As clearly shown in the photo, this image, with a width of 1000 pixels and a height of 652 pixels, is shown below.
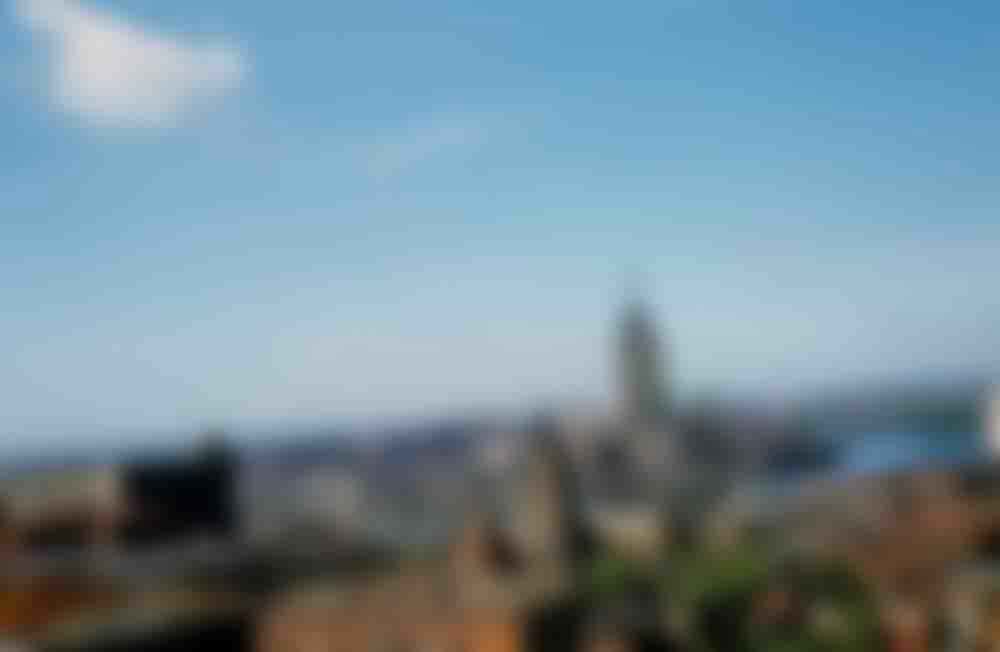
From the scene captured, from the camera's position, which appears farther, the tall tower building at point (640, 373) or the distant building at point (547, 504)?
the tall tower building at point (640, 373)

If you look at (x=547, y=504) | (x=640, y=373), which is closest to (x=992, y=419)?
(x=640, y=373)

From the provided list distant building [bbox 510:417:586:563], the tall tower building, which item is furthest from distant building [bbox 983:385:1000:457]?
distant building [bbox 510:417:586:563]

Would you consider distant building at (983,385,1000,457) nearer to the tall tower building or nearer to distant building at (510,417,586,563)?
the tall tower building

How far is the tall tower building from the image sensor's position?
1980cm

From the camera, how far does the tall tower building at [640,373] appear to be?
19.8 m

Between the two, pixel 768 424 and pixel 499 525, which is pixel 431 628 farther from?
pixel 768 424

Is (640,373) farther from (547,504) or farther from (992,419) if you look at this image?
(547,504)

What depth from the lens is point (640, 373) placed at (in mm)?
20031

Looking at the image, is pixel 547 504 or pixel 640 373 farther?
pixel 640 373

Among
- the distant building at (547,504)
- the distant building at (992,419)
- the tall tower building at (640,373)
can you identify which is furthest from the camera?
the tall tower building at (640,373)

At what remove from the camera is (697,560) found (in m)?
12.2

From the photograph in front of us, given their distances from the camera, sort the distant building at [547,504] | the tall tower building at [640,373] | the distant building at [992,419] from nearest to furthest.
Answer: the distant building at [547,504], the distant building at [992,419], the tall tower building at [640,373]

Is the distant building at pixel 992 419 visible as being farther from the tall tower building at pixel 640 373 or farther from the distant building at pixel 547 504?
the distant building at pixel 547 504

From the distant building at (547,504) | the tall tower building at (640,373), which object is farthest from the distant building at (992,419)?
the distant building at (547,504)
